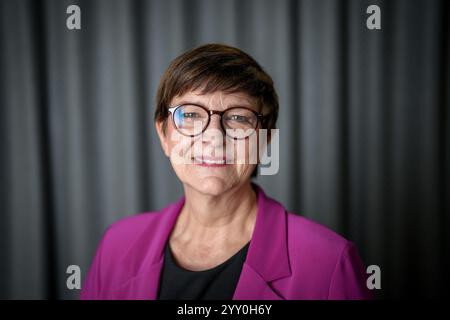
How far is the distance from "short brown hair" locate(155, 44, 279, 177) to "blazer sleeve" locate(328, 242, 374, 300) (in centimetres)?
48

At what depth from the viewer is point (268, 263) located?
1116 mm

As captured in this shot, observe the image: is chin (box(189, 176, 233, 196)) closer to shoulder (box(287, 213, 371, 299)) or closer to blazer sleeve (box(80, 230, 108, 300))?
shoulder (box(287, 213, 371, 299))

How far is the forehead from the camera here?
1.10 metres

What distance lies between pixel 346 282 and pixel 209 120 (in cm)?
61

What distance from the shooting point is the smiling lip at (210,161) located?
3.71 feet

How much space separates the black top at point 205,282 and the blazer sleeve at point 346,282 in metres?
0.28

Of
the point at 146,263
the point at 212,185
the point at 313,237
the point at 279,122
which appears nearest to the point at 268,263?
the point at 313,237

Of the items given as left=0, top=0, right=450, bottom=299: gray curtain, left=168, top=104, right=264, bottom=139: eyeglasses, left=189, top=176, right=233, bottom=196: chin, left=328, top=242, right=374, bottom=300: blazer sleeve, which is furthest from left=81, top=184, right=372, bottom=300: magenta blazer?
left=0, top=0, right=450, bottom=299: gray curtain

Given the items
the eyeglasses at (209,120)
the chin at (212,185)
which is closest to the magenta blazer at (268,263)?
Result: the chin at (212,185)
